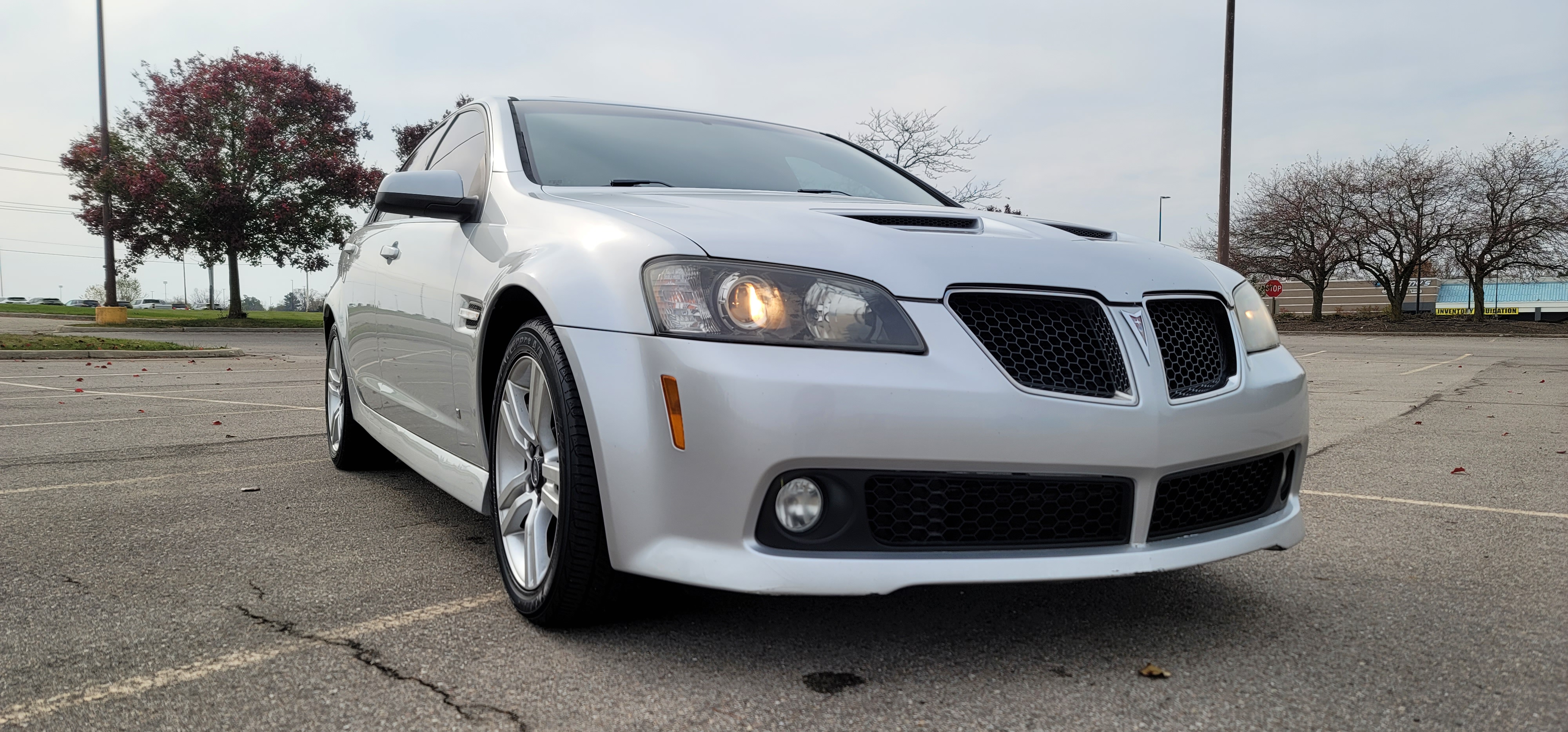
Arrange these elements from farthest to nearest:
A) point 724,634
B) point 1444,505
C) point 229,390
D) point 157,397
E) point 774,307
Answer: point 229,390 → point 157,397 → point 1444,505 → point 724,634 → point 774,307

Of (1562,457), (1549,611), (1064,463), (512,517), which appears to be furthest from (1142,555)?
(1562,457)

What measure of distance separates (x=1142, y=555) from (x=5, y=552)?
323 cm

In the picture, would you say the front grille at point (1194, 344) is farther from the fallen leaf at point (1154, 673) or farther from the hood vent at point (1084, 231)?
the fallen leaf at point (1154, 673)

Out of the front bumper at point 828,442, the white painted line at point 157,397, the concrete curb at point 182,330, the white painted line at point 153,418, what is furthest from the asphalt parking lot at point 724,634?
the concrete curb at point 182,330

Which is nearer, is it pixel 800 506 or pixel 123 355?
pixel 800 506

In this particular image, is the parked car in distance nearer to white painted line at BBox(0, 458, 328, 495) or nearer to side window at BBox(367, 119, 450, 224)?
side window at BBox(367, 119, 450, 224)

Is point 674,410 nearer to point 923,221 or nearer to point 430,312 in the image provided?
point 923,221

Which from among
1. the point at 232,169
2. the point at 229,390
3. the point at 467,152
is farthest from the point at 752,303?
the point at 232,169

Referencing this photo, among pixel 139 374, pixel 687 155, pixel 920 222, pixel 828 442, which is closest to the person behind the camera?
pixel 828 442

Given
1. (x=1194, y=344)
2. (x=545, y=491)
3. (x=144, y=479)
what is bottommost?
(x=144, y=479)

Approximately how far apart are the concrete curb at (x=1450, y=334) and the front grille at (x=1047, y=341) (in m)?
30.8

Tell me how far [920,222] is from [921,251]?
279 millimetres

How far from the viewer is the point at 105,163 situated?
85.4ft

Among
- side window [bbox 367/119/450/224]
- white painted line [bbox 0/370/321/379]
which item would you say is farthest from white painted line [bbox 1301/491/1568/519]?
white painted line [bbox 0/370/321/379]
